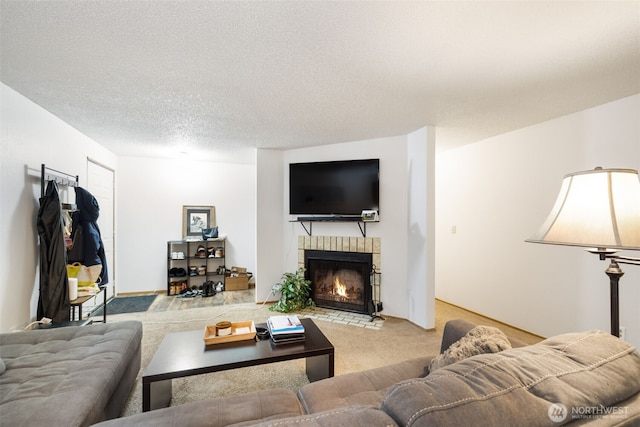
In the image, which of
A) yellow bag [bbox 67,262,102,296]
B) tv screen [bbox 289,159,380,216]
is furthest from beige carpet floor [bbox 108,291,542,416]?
tv screen [bbox 289,159,380,216]

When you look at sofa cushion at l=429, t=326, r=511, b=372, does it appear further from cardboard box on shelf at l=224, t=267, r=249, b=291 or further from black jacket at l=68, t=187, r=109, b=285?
cardboard box on shelf at l=224, t=267, r=249, b=291

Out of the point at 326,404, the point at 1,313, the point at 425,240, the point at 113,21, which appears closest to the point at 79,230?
the point at 1,313

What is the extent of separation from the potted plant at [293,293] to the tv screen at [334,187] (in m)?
0.96

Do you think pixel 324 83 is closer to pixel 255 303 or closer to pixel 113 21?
pixel 113 21

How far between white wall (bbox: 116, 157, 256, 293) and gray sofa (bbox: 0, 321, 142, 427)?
297 cm

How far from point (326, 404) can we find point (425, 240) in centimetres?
239

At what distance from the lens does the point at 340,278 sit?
12.9 ft

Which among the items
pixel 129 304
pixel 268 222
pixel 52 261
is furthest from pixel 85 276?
pixel 268 222

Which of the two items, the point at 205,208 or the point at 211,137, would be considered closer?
the point at 211,137

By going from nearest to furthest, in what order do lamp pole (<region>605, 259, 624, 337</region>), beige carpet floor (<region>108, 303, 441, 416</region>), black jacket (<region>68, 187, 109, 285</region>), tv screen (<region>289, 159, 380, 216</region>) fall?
lamp pole (<region>605, 259, 624, 337</region>) < beige carpet floor (<region>108, 303, 441, 416</region>) < black jacket (<region>68, 187, 109, 285</region>) < tv screen (<region>289, 159, 380, 216</region>)

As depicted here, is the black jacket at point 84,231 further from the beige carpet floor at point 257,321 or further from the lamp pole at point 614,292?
the lamp pole at point 614,292

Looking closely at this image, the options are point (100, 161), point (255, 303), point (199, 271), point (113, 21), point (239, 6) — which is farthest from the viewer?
point (199, 271)

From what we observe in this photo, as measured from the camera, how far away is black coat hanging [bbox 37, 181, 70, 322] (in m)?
2.41

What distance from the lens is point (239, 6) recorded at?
137 centimetres
